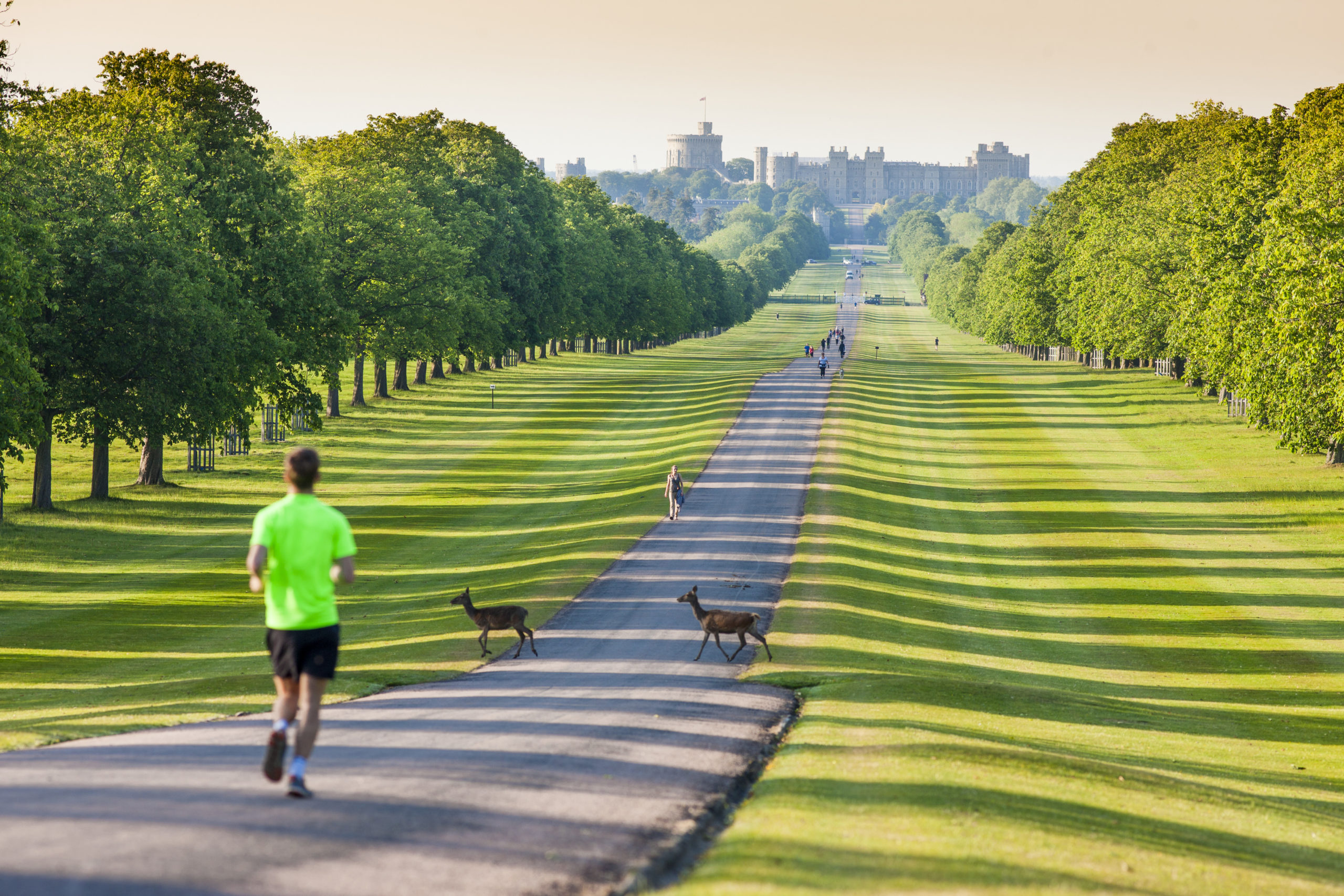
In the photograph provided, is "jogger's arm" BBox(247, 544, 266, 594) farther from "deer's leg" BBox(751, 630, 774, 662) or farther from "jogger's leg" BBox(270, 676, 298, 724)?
"deer's leg" BBox(751, 630, 774, 662)

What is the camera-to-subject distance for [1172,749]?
20.7 m

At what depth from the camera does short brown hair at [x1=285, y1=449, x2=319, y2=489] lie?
10500 millimetres

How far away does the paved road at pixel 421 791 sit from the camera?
9047mm

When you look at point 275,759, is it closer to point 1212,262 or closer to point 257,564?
point 257,564

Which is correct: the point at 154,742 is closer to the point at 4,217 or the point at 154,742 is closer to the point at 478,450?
the point at 4,217

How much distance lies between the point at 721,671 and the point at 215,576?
21.5 metres

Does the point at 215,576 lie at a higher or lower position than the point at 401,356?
lower

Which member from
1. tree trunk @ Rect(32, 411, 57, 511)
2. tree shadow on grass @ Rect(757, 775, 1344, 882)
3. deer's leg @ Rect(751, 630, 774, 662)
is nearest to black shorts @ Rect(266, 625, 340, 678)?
tree shadow on grass @ Rect(757, 775, 1344, 882)

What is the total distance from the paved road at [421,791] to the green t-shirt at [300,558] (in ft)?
5.27

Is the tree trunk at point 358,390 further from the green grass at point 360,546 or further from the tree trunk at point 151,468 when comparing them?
the tree trunk at point 151,468

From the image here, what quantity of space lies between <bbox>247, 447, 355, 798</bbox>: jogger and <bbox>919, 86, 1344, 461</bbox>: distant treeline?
35.8 meters

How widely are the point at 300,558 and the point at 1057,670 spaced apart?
22318 millimetres

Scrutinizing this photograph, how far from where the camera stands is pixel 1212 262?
6209cm

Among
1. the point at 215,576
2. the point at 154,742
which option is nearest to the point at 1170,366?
the point at 215,576
